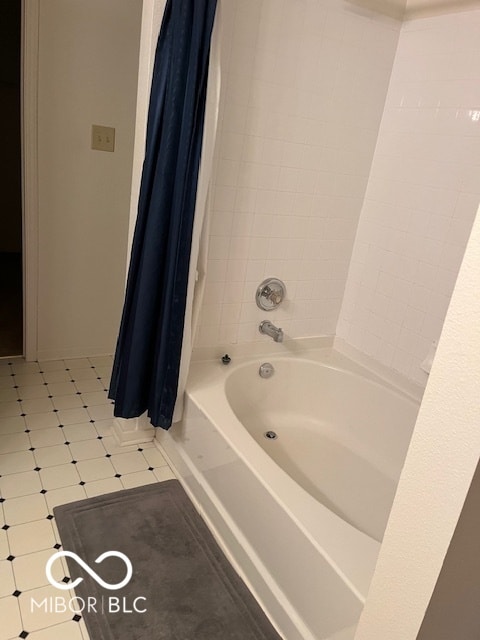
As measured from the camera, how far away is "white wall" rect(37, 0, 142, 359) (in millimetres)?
2352

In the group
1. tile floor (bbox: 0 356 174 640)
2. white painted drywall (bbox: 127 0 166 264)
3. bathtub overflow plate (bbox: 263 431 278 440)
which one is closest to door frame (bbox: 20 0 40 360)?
tile floor (bbox: 0 356 174 640)

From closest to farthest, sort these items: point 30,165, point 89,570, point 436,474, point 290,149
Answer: point 436,474
point 89,570
point 290,149
point 30,165

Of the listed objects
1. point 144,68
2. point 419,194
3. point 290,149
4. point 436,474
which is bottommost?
point 436,474

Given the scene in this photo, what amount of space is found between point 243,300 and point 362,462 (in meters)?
0.90

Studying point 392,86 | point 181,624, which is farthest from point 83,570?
point 392,86

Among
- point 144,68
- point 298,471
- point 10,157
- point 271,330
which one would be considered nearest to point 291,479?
point 298,471

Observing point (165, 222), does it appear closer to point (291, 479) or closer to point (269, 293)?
point (269, 293)

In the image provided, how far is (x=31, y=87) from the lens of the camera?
2.31 metres

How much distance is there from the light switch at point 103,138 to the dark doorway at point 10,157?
1.39 m

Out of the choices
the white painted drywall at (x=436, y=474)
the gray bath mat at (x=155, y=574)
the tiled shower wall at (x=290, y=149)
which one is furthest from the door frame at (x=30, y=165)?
the white painted drywall at (x=436, y=474)

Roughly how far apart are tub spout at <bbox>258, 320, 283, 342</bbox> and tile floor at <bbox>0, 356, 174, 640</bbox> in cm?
74

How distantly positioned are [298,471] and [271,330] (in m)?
0.64

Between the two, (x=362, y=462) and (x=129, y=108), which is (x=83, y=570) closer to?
(x=362, y=462)

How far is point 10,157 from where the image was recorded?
14.1 feet
